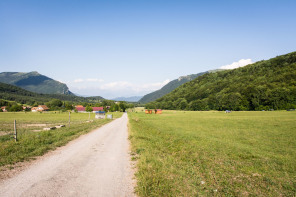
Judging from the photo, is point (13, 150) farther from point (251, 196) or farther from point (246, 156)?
point (246, 156)

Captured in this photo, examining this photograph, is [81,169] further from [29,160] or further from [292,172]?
[292,172]

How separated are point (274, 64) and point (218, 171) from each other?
9138 inches

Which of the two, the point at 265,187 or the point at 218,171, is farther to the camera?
the point at 218,171

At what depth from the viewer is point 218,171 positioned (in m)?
9.69

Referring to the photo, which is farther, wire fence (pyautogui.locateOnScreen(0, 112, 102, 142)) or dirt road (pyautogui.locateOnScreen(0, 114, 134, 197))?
wire fence (pyautogui.locateOnScreen(0, 112, 102, 142))

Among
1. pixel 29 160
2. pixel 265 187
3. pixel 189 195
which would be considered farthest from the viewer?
pixel 29 160

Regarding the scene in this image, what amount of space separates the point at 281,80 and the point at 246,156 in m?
146

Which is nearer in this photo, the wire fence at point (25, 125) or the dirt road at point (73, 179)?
the dirt road at point (73, 179)

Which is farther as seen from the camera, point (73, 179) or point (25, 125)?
point (25, 125)

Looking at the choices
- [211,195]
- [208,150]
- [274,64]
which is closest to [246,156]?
[208,150]

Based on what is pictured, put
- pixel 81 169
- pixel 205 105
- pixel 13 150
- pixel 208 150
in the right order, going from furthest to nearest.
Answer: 1. pixel 205 105
2. pixel 208 150
3. pixel 13 150
4. pixel 81 169

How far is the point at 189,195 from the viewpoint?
6582 mm

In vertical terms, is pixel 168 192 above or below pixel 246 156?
above

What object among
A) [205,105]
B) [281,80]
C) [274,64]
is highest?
[274,64]
